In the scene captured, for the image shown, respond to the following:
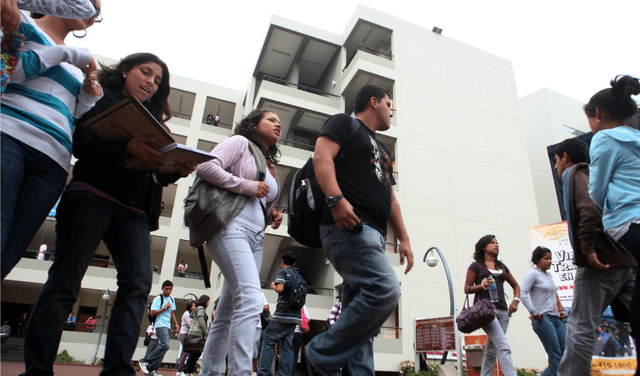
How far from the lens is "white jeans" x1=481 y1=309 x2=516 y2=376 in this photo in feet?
15.0

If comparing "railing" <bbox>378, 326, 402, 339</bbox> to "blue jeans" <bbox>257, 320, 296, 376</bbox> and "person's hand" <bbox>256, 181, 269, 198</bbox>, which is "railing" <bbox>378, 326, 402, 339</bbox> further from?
"person's hand" <bbox>256, 181, 269, 198</bbox>

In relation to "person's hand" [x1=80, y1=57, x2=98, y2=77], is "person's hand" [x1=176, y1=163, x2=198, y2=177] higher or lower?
lower

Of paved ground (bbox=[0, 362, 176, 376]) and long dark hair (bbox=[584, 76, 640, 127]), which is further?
paved ground (bbox=[0, 362, 176, 376])

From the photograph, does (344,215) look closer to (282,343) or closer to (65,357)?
(282,343)

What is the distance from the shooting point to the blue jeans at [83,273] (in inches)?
73.5

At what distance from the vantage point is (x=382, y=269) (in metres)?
2.22

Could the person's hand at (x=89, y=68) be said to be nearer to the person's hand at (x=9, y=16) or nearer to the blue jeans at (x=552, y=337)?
the person's hand at (x=9, y=16)

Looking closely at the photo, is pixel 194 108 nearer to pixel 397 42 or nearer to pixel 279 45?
pixel 279 45

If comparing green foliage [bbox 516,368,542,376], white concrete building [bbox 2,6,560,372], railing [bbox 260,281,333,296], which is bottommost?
green foliage [bbox 516,368,542,376]

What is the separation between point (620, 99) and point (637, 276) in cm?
131

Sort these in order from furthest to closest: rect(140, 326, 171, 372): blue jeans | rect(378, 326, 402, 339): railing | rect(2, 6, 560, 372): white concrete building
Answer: rect(2, 6, 560, 372): white concrete building < rect(378, 326, 402, 339): railing < rect(140, 326, 171, 372): blue jeans

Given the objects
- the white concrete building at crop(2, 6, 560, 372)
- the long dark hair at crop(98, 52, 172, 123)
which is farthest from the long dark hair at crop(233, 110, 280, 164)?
the white concrete building at crop(2, 6, 560, 372)

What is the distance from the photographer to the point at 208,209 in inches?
107

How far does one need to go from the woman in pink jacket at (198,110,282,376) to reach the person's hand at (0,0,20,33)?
1.33m
